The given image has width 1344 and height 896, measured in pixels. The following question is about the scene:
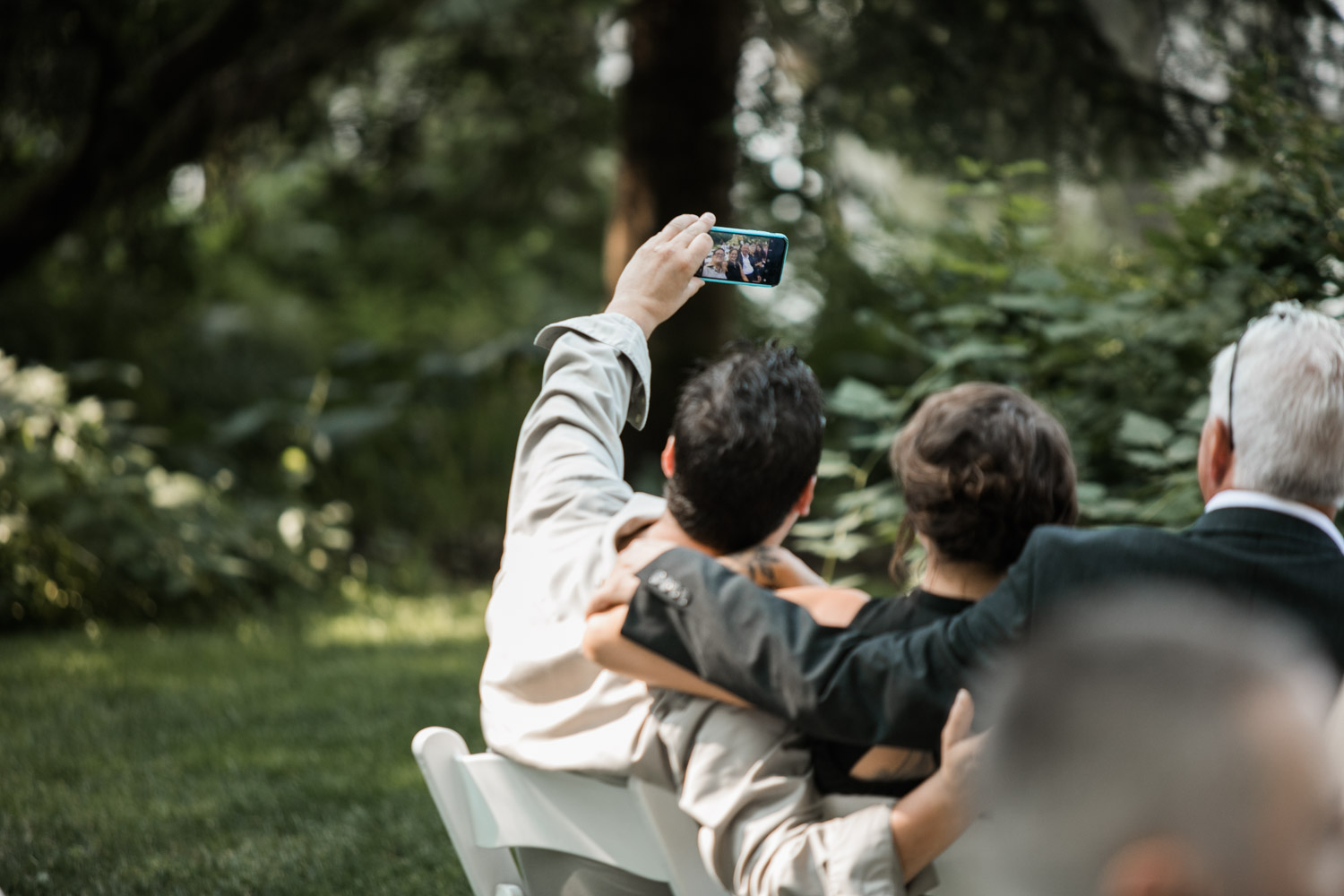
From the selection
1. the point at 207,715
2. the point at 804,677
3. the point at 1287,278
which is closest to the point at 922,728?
the point at 804,677

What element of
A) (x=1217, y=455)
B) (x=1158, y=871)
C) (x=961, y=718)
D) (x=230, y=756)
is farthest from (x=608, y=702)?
(x=230, y=756)

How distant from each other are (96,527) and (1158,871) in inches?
215

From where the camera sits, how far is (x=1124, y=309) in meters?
3.89

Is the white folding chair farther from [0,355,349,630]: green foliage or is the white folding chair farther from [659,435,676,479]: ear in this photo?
[0,355,349,630]: green foliage

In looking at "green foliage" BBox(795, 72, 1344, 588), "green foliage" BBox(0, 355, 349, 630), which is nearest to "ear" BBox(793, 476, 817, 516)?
"green foliage" BBox(795, 72, 1344, 588)

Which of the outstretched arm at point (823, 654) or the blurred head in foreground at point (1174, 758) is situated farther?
the outstretched arm at point (823, 654)

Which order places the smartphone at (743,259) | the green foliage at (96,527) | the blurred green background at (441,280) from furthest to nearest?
the green foliage at (96,527), the blurred green background at (441,280), the smartphone at (743,259)

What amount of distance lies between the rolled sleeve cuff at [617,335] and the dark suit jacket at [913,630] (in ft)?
1.83

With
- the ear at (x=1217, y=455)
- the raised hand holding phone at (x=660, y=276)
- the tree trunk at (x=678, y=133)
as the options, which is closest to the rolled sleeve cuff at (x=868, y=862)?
the ear at (x=1217, y=455)

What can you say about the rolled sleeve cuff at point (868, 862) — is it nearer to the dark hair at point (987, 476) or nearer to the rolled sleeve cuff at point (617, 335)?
the dark hair at point (987, 476)

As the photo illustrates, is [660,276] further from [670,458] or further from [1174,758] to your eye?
[1174,758]

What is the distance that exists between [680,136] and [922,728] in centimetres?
461

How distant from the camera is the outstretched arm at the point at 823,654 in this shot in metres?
1.37

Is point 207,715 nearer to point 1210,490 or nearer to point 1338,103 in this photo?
point 1210,490
